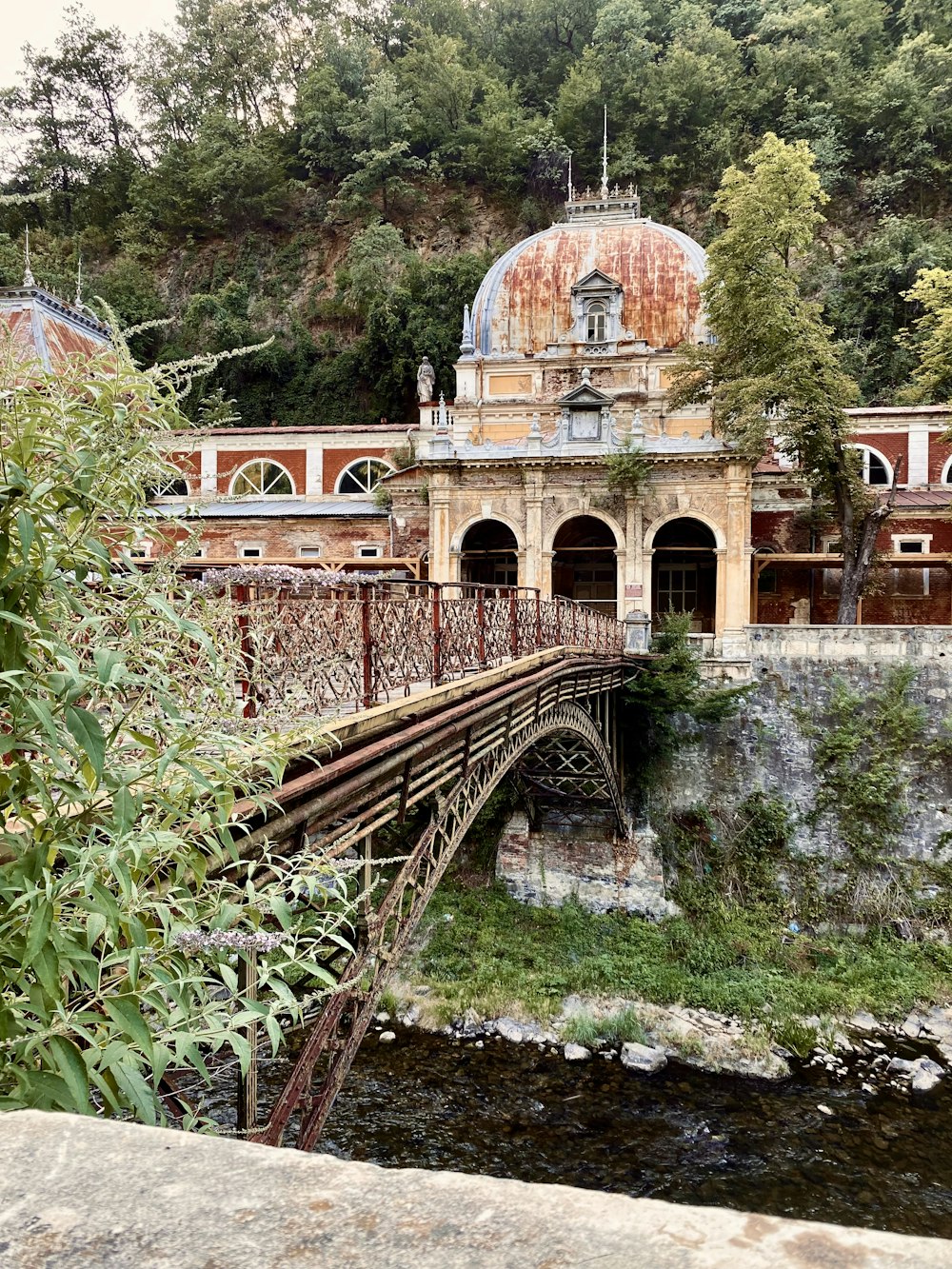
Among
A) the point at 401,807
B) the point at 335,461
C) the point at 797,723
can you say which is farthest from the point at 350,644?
the point at 335,461

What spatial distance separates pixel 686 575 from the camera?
78.0ft

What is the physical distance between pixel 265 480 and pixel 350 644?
2465 cm

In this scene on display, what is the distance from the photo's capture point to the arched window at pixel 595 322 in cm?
2297

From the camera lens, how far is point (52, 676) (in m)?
2.02

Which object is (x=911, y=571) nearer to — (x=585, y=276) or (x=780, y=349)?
(x=780, y=349)

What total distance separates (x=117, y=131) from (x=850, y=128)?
37.5 m

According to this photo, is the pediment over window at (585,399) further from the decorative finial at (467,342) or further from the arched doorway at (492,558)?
the arched doorway at (492,558)

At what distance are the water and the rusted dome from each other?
1917 cm

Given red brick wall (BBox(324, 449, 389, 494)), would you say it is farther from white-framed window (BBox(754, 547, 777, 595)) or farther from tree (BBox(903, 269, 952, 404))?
tree (BBox(903, 269, 952, 404))

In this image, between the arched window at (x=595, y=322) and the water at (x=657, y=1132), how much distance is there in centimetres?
1887

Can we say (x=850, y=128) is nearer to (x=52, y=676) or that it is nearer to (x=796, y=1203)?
(x=796, y=1203)

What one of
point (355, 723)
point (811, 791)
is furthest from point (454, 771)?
point (811, 791)

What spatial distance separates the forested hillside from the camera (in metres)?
33.2

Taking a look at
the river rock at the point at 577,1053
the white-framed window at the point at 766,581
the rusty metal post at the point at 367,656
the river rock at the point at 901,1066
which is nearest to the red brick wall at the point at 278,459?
the white-framed window at the point at 766,581
